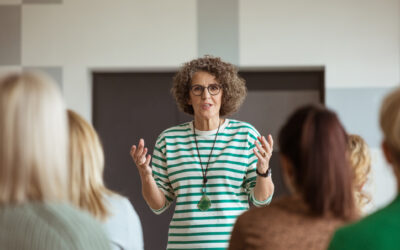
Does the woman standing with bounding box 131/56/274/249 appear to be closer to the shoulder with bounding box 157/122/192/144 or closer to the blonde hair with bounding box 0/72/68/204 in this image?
the shoulder with bounding box 157/122/192/144


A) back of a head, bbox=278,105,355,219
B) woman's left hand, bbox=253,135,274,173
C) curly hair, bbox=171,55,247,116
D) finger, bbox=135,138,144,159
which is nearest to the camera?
back of a head, bbox=278,105,355,219

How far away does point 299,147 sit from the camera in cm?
124

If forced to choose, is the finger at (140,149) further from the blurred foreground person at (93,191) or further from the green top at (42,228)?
the green top at (42,228)

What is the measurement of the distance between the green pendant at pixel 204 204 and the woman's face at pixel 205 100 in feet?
1.27

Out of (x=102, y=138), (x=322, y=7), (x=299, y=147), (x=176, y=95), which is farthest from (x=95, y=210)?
(x=322, y=7)

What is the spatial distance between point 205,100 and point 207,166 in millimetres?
314

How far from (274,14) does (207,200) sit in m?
1.98

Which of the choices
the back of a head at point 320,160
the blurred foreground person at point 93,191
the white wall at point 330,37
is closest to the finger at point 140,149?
the blurred foreground person at point 93,191

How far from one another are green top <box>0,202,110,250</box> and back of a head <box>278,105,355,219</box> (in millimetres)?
546

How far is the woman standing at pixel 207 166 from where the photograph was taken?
218 centimetres

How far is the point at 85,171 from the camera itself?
1443mm

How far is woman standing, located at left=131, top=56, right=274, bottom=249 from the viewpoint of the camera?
7.14 ft

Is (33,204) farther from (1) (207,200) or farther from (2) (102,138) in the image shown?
(2) (102,138)

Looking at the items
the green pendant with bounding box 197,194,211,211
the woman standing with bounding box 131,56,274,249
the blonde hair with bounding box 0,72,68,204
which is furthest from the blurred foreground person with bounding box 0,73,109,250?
the green pendant with bounding box 197,194,211,211
